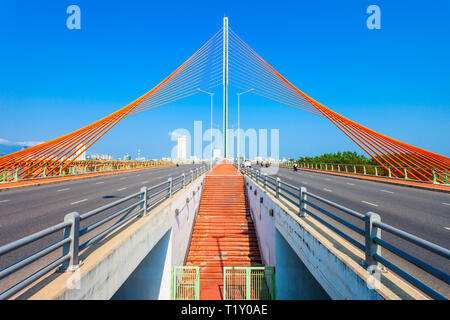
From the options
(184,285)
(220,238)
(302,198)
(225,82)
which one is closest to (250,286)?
(184,285)

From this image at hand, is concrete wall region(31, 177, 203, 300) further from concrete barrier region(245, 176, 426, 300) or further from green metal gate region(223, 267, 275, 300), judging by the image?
concrete barrier region(245, 176, 426, 300)

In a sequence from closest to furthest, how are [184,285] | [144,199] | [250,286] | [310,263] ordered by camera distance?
[310,263] → [144,199] → [184,285] → [250,286]

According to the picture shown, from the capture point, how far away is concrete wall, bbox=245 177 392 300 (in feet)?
11.2

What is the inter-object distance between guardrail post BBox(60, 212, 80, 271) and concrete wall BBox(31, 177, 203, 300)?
13cm

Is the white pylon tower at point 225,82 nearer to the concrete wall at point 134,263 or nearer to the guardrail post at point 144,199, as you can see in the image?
the concrete wall at point 134,263

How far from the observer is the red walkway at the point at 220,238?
37.7 ft

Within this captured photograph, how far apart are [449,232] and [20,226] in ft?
41.0

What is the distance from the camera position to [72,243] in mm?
3285

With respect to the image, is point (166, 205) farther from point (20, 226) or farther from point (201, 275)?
point (201, 275)

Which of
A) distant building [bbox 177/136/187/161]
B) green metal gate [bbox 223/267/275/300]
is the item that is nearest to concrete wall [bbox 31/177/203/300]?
green metal gate [bbox 223/267/275/300]

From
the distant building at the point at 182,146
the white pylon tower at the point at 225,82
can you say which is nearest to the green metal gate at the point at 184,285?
the white pylon tower at the point at 225,82

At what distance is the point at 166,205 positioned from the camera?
8.30m

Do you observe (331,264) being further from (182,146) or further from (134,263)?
(182,146)

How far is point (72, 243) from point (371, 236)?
4379 mm
